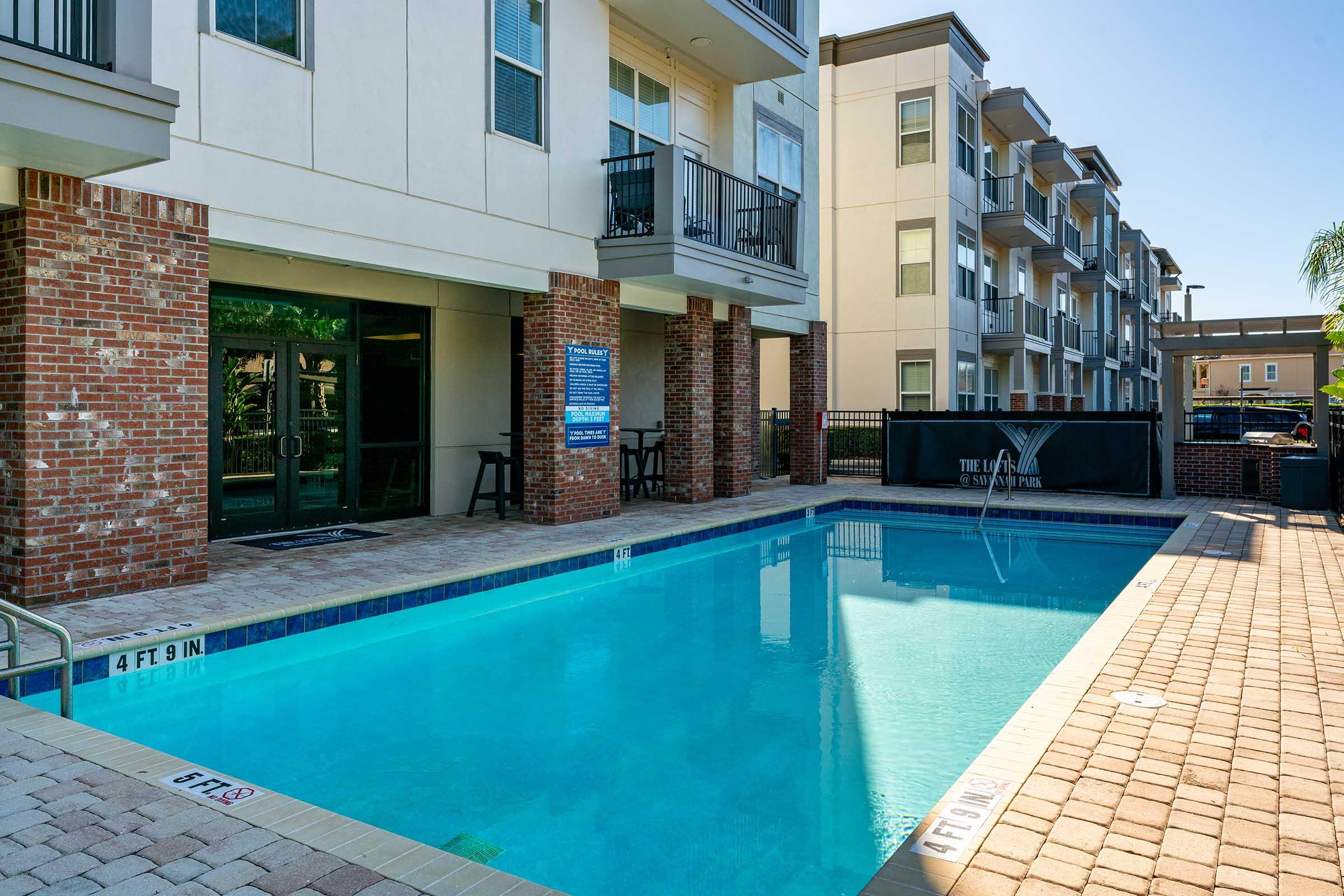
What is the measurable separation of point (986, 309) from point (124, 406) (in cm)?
2161

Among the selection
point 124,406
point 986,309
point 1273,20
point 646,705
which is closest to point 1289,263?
point 1273,20

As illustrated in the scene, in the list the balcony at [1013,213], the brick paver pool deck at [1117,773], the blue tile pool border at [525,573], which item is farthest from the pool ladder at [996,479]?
the balcony at [1013,213]

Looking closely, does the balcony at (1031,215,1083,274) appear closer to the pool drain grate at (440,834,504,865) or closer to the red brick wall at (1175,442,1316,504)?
the red brick wall at (1175,442,1316,504)

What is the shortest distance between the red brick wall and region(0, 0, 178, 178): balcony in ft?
50.1

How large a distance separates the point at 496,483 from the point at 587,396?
1734 mm

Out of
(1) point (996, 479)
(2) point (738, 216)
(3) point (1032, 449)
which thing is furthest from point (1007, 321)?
(2) point (738, 216)

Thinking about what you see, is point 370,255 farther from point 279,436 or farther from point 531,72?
point 531,72

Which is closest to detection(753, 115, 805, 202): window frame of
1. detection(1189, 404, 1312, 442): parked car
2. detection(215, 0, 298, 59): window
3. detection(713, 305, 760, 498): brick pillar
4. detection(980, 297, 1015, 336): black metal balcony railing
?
detection(713, 305, 760, 498): brick pillar

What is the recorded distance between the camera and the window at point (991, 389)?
24.5m

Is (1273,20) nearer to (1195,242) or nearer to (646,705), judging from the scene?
(646,705)

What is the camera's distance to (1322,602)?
21.7 ft

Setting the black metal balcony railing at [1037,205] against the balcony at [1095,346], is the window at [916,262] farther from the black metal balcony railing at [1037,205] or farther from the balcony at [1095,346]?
the balcony at [1095,346]

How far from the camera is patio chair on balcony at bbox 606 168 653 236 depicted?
11.3 metres

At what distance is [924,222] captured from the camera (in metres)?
21.2
